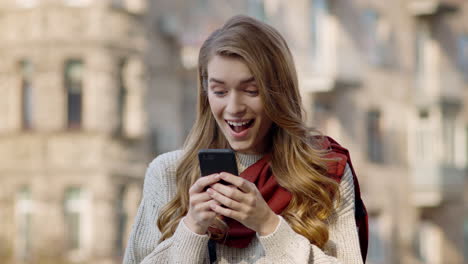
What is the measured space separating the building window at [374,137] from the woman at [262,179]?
77.0ft

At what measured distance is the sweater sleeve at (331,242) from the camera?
3.25 metres

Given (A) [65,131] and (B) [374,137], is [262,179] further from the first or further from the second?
(B) [374,137]

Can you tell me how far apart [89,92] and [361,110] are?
884 cm

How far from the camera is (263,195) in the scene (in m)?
3.38

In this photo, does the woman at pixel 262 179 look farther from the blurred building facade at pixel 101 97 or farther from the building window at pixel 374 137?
the building window at pixel 374 137

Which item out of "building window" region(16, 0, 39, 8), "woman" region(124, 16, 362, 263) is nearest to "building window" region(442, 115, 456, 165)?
"building window" region(16, 0, 39, 8)

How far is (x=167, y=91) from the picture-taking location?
2133 cm

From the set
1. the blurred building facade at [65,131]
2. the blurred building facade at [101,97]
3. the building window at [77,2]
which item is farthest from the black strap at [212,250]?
the building window at [77,2]

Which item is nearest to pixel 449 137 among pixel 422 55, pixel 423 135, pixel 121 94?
pixel 423 135

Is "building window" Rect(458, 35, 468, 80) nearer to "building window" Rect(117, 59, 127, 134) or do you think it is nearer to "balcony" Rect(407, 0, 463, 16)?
"balcony" Rect(407, 0, 463, 16)

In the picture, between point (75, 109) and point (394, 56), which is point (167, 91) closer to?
point (75, 109)

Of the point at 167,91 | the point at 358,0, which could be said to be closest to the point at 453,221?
the point at 358,0

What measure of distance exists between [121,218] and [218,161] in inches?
681

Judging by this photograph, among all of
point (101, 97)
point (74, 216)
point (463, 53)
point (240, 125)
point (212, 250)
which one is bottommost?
point (74, 216)
